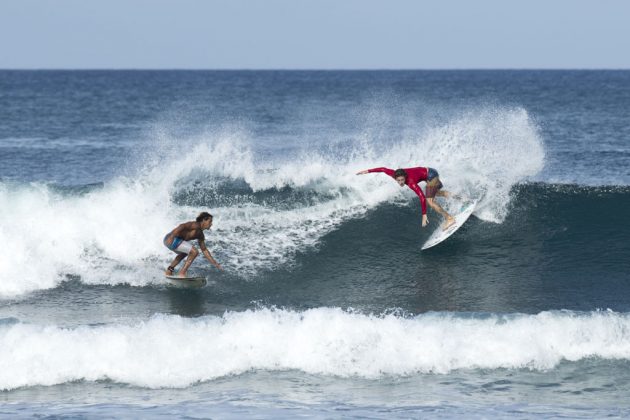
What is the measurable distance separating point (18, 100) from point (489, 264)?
58.7 m

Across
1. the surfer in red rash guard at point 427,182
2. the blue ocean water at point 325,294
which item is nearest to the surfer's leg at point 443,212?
the surfer in red rash guard at point 427,182

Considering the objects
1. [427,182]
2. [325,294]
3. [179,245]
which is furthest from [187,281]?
[427,182]

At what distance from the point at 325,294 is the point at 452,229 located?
301cm

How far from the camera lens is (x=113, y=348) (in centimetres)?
1093

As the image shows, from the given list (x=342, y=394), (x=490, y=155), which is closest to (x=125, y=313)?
(x=342, y=394)

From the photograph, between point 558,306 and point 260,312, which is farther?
point 558,306

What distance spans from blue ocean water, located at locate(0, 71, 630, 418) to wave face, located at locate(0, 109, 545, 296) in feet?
0.15

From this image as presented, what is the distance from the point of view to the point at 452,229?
15211mm

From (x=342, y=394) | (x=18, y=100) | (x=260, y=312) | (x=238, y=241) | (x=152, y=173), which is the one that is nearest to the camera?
(x=342, y=394)

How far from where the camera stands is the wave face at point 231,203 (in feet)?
48.3

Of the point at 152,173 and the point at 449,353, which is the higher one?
the point at 152,173

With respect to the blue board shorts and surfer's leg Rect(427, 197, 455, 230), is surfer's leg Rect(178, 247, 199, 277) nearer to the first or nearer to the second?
the blue board shorts

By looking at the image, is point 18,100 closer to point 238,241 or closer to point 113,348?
point 238,241

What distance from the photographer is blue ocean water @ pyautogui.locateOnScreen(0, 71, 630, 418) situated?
10.1 metres
